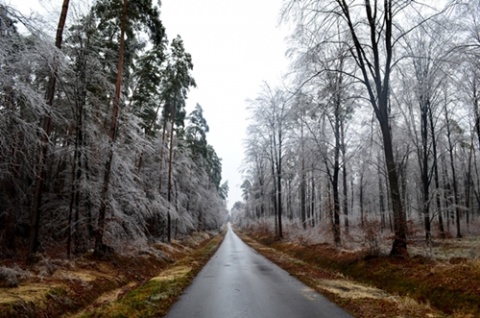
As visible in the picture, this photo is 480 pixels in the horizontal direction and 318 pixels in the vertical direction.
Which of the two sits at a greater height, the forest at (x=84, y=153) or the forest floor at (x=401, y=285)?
the forest at (x=84, y=153)

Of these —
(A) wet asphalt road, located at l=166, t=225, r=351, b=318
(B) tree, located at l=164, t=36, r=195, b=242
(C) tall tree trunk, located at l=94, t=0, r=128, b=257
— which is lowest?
(A) wet asphalt road, located at l=166, t=225, r=351, b=318

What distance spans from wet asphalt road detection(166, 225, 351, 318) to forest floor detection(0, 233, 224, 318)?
0.54 m

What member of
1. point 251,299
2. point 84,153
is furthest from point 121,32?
point 251,299

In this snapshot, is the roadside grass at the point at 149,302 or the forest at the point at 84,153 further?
the forest at the point at 84,153

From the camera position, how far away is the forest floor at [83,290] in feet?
22.4

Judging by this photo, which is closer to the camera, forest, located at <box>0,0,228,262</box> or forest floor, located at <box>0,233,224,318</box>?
forest floor, located at <box>0,233,224,318</box>

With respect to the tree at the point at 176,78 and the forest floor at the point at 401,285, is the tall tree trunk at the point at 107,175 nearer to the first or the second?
the forest floor at the point at 401,285

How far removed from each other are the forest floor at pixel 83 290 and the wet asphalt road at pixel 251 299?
545 millimetres

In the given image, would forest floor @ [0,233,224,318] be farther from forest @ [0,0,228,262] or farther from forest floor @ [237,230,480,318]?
forest floor @ [237,230,480,318]

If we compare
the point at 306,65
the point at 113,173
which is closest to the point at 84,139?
the point at 113,173

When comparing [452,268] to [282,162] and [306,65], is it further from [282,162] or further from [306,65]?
[282,162]

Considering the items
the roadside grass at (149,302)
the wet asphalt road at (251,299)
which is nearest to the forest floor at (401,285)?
the wet asphalt road at (251,299)

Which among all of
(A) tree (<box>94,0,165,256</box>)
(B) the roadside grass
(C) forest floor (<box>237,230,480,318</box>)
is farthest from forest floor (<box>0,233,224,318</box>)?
(C) forest floor (<box>237,230,480,318</box>)

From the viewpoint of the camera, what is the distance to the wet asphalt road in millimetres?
6871
